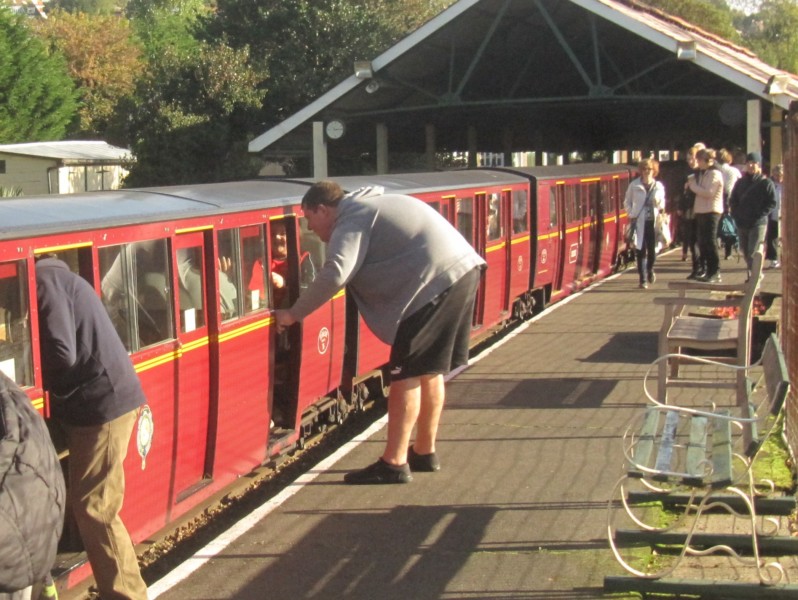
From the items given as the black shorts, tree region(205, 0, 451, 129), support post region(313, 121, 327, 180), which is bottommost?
the black shorts

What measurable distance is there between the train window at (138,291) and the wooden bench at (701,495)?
243 cm

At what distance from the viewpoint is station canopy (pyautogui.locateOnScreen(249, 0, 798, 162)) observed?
22.2 meters

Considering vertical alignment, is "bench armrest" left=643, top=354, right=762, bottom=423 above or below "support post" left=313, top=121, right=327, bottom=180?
below

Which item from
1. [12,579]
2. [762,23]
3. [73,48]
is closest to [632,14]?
[12,579]

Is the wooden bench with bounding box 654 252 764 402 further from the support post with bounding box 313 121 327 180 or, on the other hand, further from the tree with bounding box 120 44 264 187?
the tree with bounding box 120 44 264 187

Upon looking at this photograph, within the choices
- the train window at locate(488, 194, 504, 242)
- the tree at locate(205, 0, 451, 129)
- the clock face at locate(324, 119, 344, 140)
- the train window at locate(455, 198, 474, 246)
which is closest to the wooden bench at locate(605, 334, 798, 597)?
the train window at locate(455, 198, 474, 246)

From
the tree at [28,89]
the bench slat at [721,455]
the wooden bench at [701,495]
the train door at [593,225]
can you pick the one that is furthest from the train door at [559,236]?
the tree at [28,89]

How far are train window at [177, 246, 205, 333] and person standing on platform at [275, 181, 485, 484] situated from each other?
1.69 feet

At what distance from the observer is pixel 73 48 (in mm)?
77562

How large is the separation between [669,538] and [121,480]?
7.79 feet

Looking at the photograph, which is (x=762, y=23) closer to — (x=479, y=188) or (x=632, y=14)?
(x=632, y=14)

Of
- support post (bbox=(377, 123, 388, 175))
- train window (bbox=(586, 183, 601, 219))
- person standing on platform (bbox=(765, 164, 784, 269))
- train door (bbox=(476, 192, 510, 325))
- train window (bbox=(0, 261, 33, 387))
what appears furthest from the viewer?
support post (bbox=(377, 123, 388, 175))

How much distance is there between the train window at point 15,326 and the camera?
16.1 feet

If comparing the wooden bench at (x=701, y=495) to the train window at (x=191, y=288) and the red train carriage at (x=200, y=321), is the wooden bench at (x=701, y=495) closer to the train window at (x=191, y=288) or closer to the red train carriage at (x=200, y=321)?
the red train carriage at (x=200, y=321)
